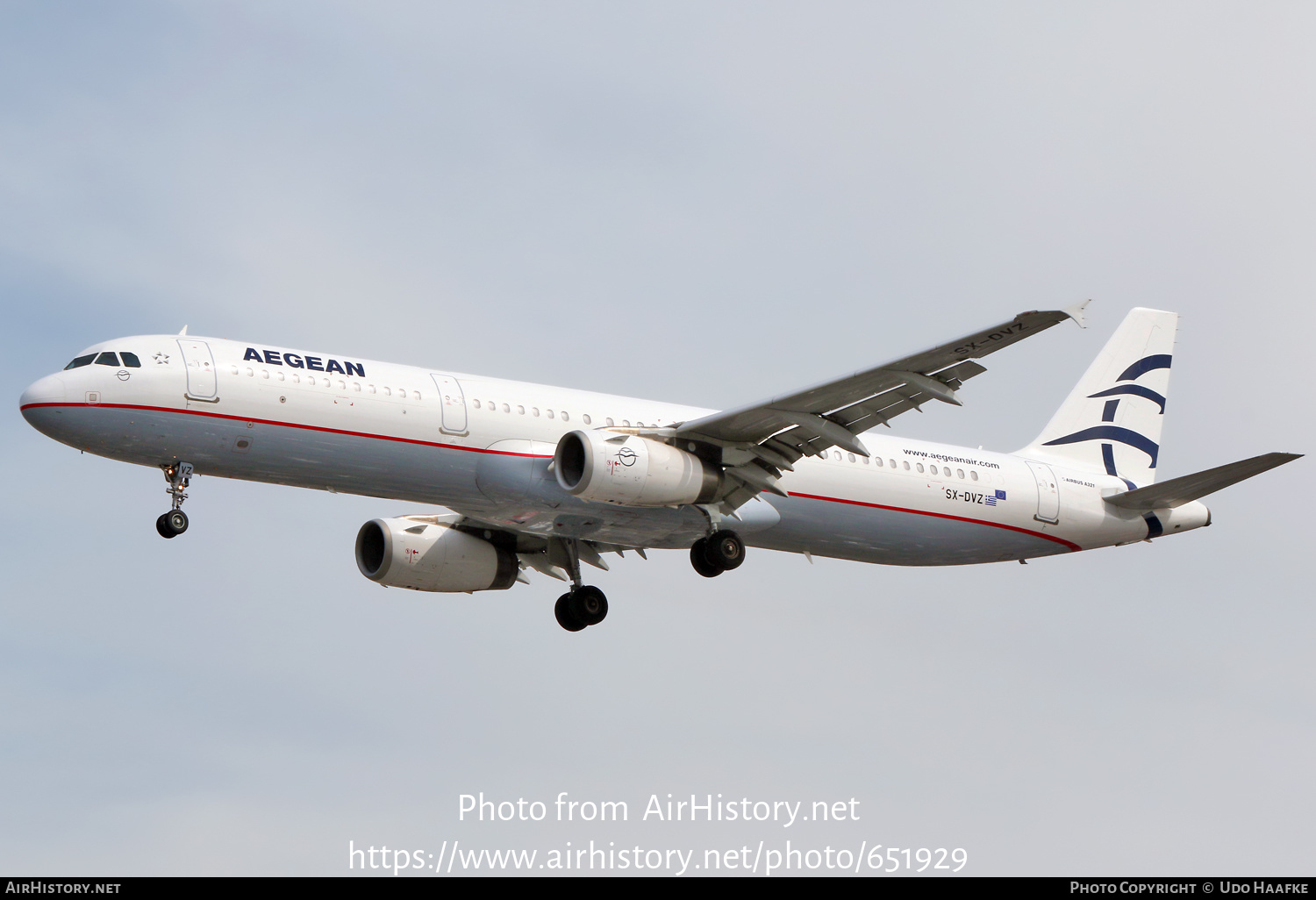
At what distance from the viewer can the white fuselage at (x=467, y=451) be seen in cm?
2923

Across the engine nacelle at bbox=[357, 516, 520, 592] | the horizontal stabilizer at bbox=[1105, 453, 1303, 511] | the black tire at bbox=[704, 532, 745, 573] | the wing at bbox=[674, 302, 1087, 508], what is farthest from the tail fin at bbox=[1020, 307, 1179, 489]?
the engine nacelle at bbox=[357, 516, 520, 592]

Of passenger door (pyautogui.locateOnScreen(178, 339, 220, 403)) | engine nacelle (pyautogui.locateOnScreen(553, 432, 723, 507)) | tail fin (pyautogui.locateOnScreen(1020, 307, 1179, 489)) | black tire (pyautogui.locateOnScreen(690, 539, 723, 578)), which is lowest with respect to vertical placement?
black tire (pyautogui.locateOnScreen(690, 539, 723, 578))

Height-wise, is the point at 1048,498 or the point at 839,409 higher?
the point at 1048,498

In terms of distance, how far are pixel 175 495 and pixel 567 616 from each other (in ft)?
35.2

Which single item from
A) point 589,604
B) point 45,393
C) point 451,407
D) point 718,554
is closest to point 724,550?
point 718,554

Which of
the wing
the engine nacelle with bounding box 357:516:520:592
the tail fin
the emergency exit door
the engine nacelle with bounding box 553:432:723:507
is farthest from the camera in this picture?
the tail fin

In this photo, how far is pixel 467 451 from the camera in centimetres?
3097

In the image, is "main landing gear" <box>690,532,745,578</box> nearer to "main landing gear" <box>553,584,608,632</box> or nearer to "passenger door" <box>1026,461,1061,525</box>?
"main landing gear" <box>553,584,608,632</box>

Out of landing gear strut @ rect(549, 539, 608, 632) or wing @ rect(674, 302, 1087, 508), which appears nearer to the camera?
wing @ rect(674, 302, 1087, 508)

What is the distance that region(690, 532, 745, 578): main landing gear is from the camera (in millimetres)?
32938

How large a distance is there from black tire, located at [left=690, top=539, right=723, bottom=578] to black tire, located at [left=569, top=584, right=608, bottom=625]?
4491mm

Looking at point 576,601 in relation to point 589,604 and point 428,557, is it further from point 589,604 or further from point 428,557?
point 428,557

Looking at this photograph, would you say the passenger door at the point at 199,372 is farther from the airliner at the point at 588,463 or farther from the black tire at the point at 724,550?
the black tire at the point at 724,550

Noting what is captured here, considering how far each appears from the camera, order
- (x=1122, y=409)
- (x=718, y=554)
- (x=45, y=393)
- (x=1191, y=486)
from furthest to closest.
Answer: (x=1122, y=409) < (x=1191, y=486) < (x=718, y=554) < (x=45, y=393)
